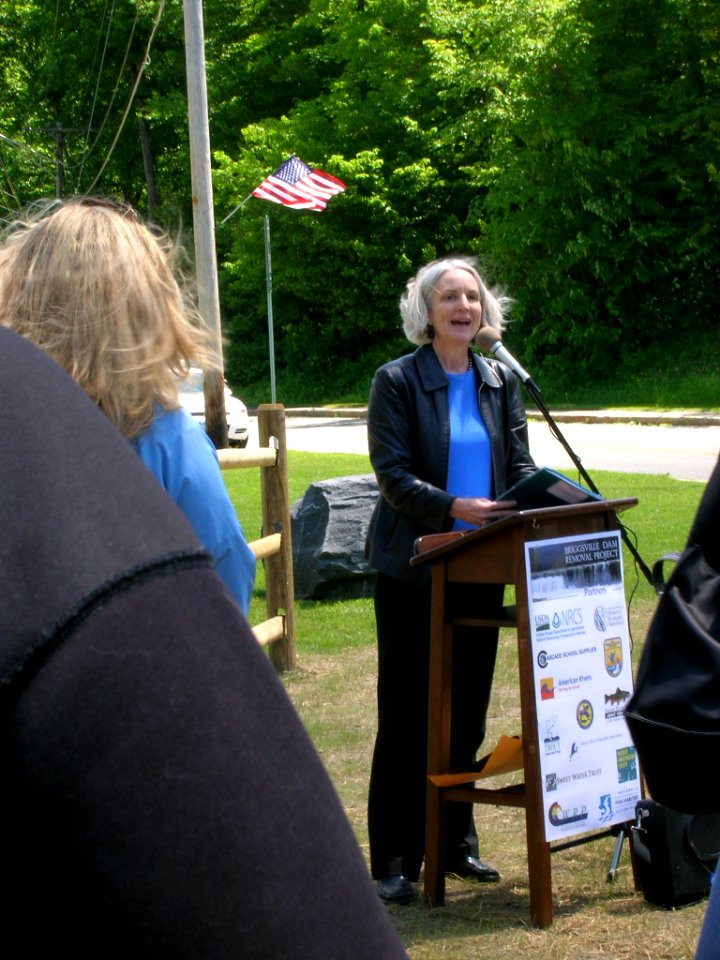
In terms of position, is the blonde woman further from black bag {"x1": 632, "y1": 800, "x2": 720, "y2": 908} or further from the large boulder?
the large boulder

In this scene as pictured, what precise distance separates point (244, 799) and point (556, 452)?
1743 centimetres

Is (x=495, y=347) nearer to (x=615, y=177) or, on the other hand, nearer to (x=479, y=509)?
(x=479, y=509)

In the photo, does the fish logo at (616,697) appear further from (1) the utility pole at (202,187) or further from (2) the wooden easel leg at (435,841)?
(1) the utility pole at (202,187)

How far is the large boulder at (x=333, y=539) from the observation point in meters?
8.77

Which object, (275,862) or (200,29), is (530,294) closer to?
(200,29)

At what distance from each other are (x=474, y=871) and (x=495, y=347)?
188 centimetres

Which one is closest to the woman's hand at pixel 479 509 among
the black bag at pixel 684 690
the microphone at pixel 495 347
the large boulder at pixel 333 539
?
the microphone at pixel 495 347

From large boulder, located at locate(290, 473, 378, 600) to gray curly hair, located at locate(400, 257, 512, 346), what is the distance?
4.04 metres

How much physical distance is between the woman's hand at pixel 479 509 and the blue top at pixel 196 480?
A: 156 centimetres

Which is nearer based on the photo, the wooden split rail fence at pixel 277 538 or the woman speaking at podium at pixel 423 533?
the woman speaking at podium at pixel 423 533

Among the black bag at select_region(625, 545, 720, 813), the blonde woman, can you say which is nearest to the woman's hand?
the blonde woman

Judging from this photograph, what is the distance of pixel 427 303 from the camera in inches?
182

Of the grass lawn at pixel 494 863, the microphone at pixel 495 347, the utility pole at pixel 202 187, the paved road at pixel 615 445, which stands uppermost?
the utility pole at pixel 202 187

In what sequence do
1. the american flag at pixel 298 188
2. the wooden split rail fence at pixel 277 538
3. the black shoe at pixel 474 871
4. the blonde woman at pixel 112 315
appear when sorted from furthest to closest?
the american flag at pixel 298 188
the wooden split rail fence at pixel 277 538
the black shoe at pixel 474 871
the blonde woman at pixel 112 315
